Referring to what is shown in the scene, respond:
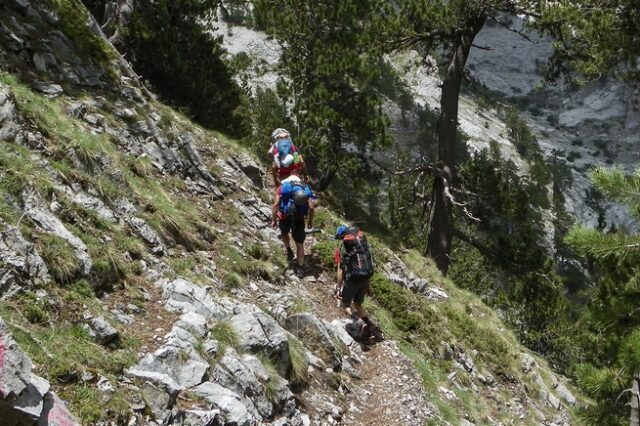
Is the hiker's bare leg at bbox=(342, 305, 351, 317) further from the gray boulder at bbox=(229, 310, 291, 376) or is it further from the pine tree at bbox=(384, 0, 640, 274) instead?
the pine tree at bbox=(384, 0, 640, 274)

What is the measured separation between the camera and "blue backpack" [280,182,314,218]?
375 inches

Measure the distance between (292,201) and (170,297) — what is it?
11.1 feet

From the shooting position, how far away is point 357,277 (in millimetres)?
9000

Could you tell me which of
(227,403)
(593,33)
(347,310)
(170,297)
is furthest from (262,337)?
(593,33)

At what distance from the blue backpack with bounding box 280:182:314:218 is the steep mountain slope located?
3.11 ft

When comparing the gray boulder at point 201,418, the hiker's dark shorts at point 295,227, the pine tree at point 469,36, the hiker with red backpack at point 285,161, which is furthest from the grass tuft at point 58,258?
the pine tree at point 469,36

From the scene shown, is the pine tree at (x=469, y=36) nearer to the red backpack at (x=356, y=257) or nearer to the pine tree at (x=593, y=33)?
the pine tree at (x=593, y=33)

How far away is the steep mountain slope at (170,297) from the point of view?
4898 millimetres

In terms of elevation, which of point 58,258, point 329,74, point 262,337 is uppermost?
point 329,74

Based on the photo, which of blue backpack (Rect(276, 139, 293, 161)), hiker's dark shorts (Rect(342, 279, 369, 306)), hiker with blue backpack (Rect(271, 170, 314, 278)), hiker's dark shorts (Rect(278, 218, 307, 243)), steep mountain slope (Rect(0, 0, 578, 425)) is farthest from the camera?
blue backpack (Rect(276, 139, 293, 161))

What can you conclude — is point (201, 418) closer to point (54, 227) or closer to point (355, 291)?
point (54, 227)

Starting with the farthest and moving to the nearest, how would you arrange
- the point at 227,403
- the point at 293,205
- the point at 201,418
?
the point at 293,205, the point at 227,403, the point at 201,418

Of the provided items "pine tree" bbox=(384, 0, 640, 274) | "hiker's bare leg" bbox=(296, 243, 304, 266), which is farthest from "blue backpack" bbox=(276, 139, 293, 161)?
"pine tree" bbox=(384, 0, 640, 274)

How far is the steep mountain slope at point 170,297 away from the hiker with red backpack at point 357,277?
0.28 metres
